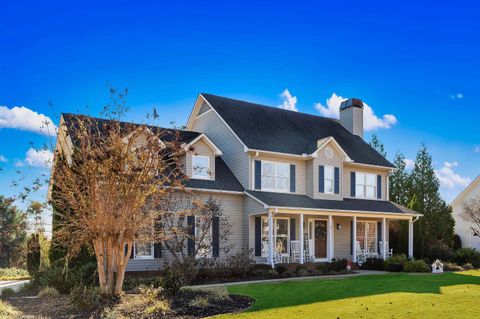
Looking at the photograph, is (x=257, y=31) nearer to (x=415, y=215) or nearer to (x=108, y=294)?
(x=108, y=294)

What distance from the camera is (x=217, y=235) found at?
22.2m

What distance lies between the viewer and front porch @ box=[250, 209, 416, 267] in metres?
23.3

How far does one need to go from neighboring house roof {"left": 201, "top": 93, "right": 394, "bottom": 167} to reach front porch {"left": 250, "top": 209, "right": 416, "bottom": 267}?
3444mm

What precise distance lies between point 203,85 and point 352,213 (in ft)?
34.8

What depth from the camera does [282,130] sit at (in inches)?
1055

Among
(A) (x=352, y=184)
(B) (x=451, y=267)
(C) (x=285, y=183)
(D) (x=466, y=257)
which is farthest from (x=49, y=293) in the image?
(D) (x=466, y=257)

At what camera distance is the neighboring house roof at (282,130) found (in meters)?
24.8

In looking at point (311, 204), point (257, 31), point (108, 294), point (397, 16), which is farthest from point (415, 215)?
point (108, 294)

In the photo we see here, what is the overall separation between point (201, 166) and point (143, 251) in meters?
4.93

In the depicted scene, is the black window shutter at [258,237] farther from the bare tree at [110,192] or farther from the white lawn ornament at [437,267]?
the bare tree at [110,192]

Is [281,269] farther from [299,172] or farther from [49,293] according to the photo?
[49,293]

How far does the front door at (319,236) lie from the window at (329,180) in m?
1.72

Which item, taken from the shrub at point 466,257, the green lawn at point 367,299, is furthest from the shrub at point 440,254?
the green lawn at point 367,299

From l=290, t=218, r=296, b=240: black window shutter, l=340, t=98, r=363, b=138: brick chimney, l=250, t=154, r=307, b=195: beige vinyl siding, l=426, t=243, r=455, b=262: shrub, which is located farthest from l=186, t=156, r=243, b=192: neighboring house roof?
l=426, t=243, r=455, b=262: shrub
